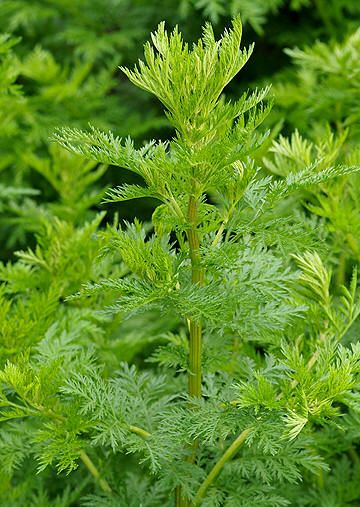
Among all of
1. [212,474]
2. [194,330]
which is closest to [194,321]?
[194,330]

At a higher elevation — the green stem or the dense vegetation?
the dense vegetation

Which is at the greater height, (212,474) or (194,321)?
(194,321)

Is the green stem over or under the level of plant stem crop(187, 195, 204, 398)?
under

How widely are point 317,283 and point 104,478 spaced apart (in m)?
0.39

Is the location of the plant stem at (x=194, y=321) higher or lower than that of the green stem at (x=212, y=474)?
higher

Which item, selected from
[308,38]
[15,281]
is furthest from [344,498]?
[308,38]

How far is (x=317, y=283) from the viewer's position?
0.87m

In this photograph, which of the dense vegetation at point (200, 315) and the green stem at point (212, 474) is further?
the green stem at point (212, 474)

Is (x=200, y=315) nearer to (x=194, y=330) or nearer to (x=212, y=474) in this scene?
(x=194, y=330)

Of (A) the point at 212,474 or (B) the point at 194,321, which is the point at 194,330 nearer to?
(B) the point at 194,321

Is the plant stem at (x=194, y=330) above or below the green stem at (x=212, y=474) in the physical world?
above

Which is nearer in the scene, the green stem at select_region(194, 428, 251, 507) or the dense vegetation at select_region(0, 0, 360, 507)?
the dense vegetation at select_region(0, 0, 360, 507)

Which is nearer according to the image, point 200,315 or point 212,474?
point 200,315

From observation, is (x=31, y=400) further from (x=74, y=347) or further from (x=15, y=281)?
(x=15, y=281)
